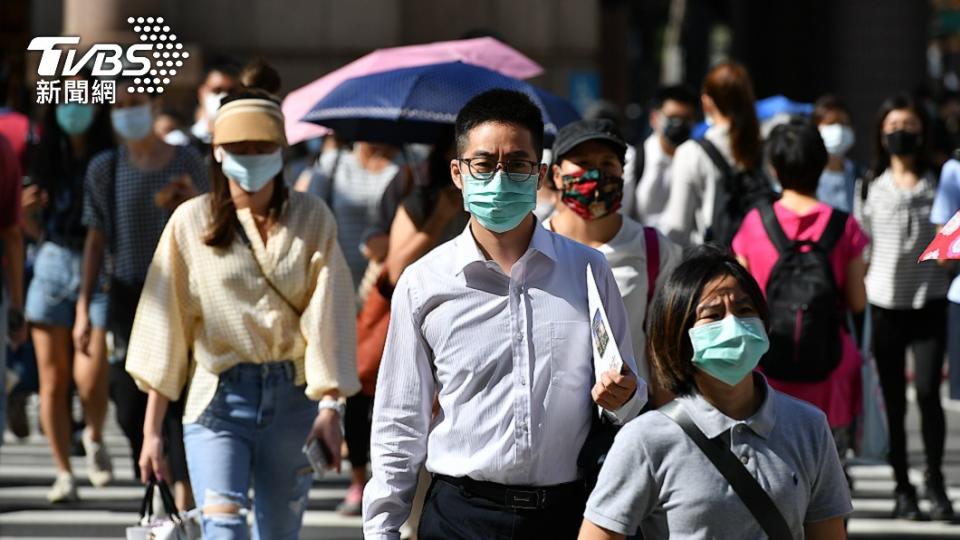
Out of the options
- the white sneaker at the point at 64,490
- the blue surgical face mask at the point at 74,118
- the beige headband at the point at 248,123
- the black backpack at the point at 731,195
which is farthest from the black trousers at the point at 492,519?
the blue surgical face mask at the point at 74,118

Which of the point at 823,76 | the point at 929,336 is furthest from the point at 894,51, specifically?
the point at 929,336

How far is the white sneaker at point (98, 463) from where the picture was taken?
1060cm

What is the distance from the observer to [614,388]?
4418mm

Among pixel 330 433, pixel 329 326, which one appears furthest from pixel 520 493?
pixel 329 326

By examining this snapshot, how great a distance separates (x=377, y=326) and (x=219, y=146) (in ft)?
7.10

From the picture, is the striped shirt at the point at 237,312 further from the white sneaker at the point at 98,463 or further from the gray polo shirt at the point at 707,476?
the white sneaker at the point at 98,463

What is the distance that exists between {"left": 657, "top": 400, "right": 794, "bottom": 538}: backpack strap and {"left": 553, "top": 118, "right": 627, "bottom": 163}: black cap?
227 cm

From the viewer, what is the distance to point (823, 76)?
23812 mm

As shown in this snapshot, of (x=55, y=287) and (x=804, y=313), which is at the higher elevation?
(x=804, y=313)

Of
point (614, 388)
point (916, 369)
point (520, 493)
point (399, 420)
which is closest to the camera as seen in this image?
point (614, 388)

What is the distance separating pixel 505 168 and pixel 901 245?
5.45 m

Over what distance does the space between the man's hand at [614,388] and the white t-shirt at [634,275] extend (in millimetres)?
1840

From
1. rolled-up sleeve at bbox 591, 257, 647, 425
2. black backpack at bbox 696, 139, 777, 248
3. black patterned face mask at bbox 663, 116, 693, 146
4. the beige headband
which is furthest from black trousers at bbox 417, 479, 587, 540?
black patterned face mask at bbox 663, 116, 693, 146

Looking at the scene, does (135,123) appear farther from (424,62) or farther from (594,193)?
(594,193)
